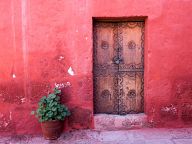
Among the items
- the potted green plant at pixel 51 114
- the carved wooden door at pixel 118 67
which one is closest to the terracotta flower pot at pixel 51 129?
the potted green plant at pixel 51 114

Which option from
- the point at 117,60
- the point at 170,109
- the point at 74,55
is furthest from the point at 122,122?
the point at 74,55

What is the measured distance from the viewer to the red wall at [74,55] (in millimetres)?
4902

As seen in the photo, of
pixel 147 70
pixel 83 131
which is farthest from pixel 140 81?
pixel 83 131

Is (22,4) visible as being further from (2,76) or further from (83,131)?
(83,131)

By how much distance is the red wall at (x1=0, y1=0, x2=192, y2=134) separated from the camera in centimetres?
490

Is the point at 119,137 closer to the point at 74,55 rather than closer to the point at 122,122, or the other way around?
the point at 122,122

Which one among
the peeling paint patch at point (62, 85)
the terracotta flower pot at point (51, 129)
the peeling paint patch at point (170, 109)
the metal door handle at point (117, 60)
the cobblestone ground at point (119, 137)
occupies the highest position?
the metal door handle at point (117, 60)

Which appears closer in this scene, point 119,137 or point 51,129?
point 51,129

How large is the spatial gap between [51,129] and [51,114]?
27 centimetres

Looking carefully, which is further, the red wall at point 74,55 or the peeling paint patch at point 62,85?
the peeling paint patch at point 62,85

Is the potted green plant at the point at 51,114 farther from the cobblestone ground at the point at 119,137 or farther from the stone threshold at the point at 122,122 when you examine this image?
the stone threshold at the point at 122,122

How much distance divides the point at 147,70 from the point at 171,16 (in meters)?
0.99

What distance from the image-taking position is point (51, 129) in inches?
186

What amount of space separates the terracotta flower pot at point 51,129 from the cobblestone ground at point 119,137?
0.27 ft
